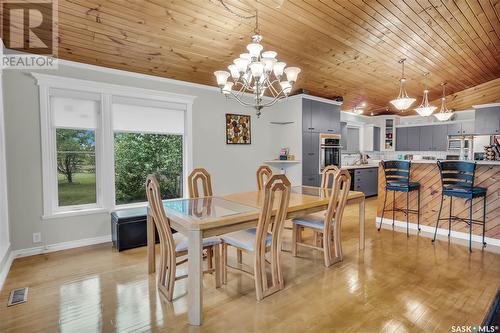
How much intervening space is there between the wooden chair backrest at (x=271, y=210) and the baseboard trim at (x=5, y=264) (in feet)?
8.12

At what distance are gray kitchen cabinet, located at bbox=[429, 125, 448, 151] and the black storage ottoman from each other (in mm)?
7668

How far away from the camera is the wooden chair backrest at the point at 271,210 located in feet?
7.29

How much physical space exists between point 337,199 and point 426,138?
6221 millimetres

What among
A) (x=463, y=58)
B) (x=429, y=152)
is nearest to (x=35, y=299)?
(x=463, y=58)

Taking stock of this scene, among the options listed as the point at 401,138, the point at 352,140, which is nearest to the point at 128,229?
the point at 352,140

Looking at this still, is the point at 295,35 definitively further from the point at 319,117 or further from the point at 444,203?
the point at 444,203

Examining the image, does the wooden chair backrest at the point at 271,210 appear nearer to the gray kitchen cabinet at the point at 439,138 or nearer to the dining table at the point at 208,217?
the dining table at the point at 208,217

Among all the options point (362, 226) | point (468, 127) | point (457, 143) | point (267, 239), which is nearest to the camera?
point (267, 239)

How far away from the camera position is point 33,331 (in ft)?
6.39

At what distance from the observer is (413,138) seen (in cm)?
788

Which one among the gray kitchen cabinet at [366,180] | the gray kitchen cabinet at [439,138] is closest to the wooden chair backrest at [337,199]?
the gray kitchen cabinet at [366,180]

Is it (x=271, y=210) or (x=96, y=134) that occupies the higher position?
(x=96, y=134)

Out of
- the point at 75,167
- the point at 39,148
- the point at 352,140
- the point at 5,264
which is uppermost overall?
the point at 352,140

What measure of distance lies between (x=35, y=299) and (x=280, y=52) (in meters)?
3.83
